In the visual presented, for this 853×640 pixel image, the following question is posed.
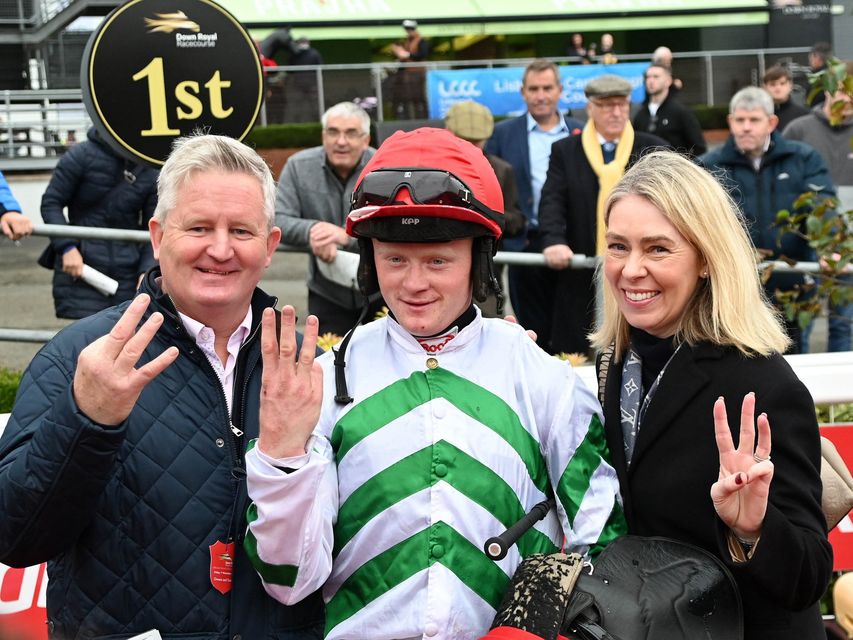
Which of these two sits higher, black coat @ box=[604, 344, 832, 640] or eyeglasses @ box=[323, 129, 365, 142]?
eyeglasses @ box=[323, 129, 365, 142]

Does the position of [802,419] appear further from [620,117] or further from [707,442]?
[620,117]

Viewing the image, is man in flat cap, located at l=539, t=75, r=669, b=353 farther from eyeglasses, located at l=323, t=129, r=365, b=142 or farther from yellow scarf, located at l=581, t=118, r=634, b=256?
eyeglasses, located at l=323, t=129, r=365, b=142

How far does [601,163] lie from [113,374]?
15.9 ft

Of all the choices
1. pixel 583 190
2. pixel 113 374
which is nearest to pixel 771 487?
pixel 113 374

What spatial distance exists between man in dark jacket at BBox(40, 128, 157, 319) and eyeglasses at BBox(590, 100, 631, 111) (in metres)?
2.64

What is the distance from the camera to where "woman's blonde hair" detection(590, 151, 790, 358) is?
279cm

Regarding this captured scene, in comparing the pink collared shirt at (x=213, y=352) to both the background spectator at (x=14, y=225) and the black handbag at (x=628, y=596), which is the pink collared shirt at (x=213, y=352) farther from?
the background spectator at (x=14, y=225)

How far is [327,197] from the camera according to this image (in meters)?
6.40

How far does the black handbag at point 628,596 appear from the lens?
7.93ft

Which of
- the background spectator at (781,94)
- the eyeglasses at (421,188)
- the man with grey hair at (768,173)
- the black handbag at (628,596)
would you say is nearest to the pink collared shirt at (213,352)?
the eyeglasses at (421,188)

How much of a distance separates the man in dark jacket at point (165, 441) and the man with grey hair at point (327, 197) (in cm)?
328

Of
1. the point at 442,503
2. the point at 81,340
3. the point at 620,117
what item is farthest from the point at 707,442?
the point at 620,117

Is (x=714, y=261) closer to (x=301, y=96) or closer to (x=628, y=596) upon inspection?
(x=628, y=596)

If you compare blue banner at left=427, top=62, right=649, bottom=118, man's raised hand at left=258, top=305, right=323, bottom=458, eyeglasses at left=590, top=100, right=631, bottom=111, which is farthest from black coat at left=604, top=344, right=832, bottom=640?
blue banner at left=427, top=62, right=649, bottom=118
